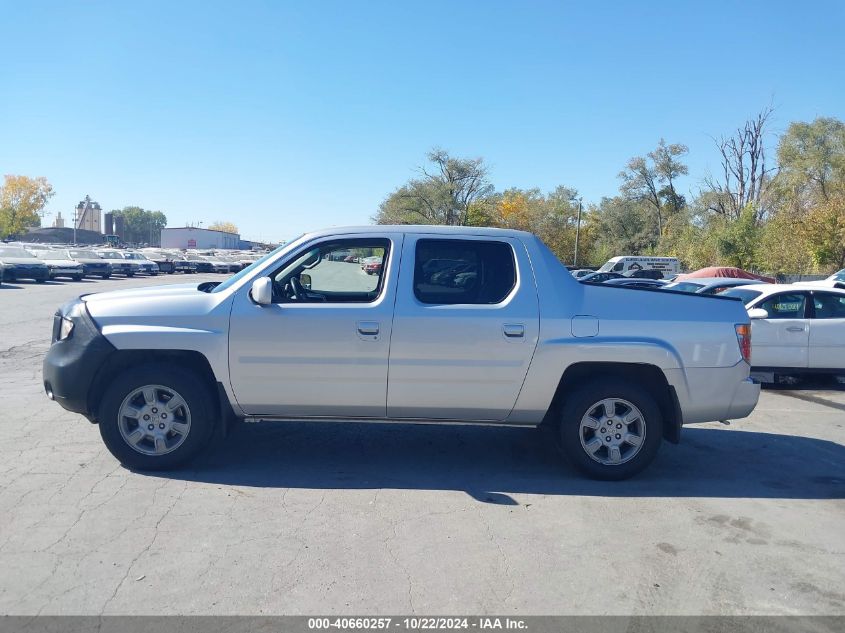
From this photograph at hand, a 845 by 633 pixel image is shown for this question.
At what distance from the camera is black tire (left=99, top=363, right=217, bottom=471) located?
540 centimetres

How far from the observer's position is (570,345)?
537 centimetres

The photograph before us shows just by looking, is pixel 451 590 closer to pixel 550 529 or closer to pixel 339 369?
pixel 550 529

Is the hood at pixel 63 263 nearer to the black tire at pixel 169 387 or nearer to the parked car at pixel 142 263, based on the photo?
the parked car at pixel 142 263

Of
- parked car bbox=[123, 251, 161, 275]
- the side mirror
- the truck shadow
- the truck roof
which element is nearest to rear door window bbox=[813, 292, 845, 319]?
the truck shadow

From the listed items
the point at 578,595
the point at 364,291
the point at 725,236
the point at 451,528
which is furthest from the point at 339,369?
the point at 725,236

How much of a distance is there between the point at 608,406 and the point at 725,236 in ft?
152

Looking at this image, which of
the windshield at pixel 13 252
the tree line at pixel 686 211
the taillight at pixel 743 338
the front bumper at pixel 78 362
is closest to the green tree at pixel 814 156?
the tree line at pixel 686 211

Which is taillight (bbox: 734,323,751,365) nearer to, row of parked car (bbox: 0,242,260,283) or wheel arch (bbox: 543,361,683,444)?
wheel arch (bbox: 543,361,683,444)

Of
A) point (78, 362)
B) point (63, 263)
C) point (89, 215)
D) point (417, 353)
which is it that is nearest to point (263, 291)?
point (417, 353)

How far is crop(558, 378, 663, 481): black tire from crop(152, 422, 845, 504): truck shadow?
5.3 inches

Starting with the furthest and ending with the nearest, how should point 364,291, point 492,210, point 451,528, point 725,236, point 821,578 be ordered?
point 492,210
point 725,236
point 364,291
point 451,528
point 821,578

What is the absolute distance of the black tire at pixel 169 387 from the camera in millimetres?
5402

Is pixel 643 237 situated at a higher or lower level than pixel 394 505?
higher

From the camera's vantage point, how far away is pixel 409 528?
4.56 metres
